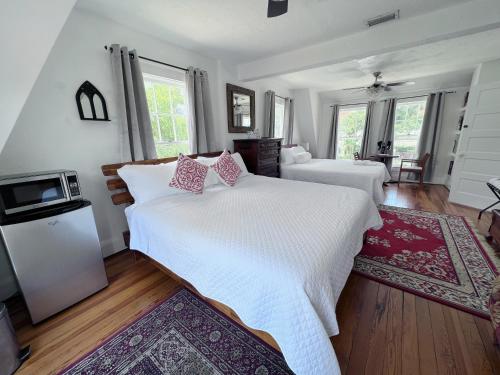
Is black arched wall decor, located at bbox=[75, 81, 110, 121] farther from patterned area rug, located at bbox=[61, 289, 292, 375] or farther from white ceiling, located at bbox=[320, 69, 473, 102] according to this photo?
white ceiling, located at bbox=[320, 69, 473, 102]

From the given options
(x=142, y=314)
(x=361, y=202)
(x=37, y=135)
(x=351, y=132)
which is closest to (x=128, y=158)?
(x=37, y=135)

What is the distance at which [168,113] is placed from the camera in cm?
271

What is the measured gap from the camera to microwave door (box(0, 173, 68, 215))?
136cm

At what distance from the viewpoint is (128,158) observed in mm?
2229

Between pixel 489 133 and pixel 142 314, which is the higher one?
pixel 489 133

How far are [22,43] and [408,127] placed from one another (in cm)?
687

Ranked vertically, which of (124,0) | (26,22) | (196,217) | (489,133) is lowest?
(196,217)

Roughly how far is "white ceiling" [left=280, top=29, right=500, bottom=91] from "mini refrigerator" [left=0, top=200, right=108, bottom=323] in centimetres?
416

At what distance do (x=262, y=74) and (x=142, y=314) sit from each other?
340cm

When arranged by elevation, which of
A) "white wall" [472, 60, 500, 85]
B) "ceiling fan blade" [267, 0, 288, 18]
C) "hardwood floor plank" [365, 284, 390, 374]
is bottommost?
"hardwood floor plank" [365, 284, 390, 374]

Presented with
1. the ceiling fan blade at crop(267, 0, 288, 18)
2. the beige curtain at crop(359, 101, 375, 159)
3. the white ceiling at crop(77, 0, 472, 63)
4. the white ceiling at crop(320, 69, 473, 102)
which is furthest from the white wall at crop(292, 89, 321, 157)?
the ceiling fan blade at crop(267, 0, 288, 18)

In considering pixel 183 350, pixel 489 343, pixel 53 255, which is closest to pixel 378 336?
pixel 489 343

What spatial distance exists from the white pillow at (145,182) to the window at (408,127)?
595 centimetres

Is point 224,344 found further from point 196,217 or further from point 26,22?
point 26,22
